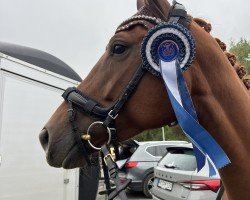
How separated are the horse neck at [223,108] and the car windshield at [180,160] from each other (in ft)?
15.2

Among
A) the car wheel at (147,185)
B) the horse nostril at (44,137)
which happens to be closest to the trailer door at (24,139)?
the horse nostril at (44,137)

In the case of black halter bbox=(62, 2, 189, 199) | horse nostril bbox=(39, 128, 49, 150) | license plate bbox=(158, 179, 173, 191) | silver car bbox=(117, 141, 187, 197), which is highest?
black halter bbox=(62, 2, 189, 199)

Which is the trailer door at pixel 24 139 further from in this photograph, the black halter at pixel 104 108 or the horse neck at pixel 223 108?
the horse neck at pixel 223 108

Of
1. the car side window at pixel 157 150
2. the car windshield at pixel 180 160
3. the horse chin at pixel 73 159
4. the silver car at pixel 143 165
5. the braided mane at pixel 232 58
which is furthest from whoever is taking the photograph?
the car side window at pixel 157 150

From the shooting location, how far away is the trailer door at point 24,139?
4.61 metres

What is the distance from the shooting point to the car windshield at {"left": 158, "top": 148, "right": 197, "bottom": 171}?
7258 mm

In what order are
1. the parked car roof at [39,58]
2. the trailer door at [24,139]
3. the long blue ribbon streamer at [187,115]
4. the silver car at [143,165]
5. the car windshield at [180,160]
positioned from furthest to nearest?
the silver car at [143,165], the car windshield at [180,160], the parked car roof at [39,58], the trailer door at [24,139], the long blue ribbon streamer at [187,115]

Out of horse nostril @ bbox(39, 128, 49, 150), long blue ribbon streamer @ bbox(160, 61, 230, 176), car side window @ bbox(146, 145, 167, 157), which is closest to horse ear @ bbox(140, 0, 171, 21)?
long blue ribbon streamer @ bbox(160, 61, 230, 176)

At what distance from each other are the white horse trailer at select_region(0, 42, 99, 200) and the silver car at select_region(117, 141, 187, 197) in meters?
7.59

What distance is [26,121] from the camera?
5094 millimetres

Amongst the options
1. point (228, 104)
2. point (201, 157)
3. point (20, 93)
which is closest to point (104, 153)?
point (201, 157)

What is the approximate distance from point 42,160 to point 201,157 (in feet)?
10.7

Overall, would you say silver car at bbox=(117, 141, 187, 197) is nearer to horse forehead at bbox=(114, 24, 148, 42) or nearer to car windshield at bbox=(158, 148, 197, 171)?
car windshield at bbox=(158, 148, 197, 171)

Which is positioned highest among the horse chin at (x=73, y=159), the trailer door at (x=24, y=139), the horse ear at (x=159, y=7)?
the horse ear at (x=159, y=7)
